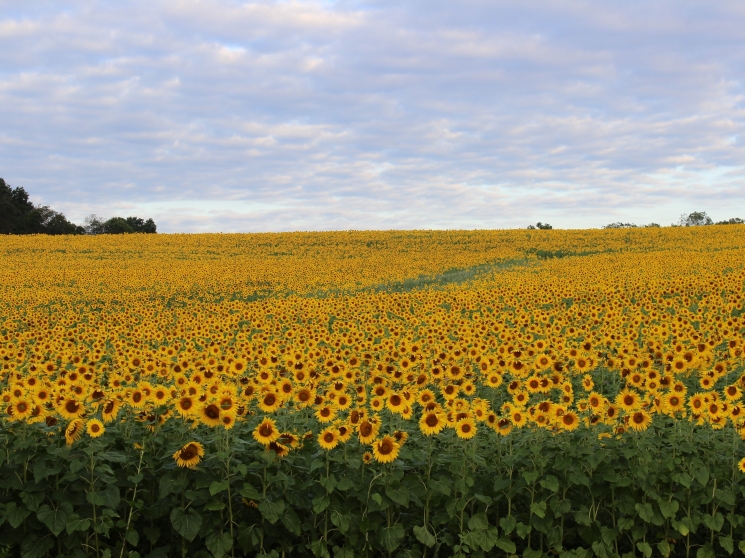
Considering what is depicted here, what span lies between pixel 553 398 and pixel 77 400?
243 inches

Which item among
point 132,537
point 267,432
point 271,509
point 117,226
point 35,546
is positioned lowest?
point 35,546

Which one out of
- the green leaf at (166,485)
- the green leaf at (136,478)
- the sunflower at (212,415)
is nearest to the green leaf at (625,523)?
the sunflower at (212,415)

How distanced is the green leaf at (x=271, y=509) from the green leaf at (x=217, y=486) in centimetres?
34

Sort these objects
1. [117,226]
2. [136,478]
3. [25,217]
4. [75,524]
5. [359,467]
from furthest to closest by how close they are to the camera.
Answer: [117,226] → [25,217] → [359,467] → [136,478] → [75,524]

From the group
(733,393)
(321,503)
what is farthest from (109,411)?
(733,393)

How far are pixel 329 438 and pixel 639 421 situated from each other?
9.14 ft

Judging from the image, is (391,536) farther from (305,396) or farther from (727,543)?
(727,543)

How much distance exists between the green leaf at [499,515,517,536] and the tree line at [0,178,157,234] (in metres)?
88.2

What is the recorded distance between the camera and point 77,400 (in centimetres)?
617

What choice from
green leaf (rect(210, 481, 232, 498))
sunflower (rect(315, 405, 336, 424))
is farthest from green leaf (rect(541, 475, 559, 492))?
green leaf (rect(210, 481, 232, 498))

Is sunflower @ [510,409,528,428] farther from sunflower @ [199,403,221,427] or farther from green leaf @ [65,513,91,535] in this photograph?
green leaf @ [65,513,91,535]

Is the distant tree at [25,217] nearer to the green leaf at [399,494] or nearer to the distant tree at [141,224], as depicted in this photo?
the distant tree at [141,224]

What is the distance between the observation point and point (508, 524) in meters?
6.02

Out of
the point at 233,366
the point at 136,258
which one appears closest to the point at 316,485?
the point at 233,366
